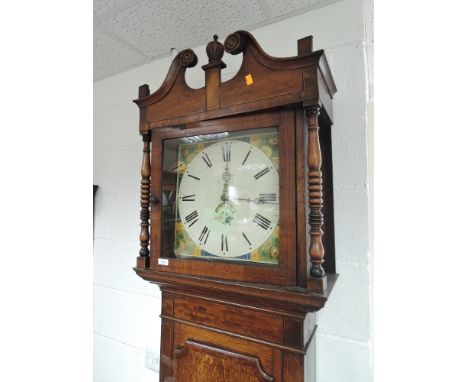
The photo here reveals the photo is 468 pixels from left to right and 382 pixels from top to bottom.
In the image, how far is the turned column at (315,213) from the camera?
1.93 ft

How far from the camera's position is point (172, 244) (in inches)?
32.4

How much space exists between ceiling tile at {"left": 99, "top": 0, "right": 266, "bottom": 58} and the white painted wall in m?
0.08

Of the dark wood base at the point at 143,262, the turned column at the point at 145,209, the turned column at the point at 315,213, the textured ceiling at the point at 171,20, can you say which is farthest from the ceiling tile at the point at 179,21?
the dark wood base at the point at 143,262

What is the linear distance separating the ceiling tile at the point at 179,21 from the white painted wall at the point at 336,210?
80 millimetres

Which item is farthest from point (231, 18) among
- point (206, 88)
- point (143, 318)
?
point (143, 318)

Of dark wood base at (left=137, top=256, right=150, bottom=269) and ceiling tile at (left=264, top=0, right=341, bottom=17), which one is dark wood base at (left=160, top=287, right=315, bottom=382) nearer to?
dark wood base at (left=137, top=256, right=150, bottom=269)

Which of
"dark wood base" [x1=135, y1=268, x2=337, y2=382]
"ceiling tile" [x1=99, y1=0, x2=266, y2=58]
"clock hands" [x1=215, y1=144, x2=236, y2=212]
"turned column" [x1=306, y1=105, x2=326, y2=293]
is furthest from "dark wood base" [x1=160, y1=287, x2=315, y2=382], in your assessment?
"ceiling tile" [x1=99, y1=0, x2=266, y2=58]

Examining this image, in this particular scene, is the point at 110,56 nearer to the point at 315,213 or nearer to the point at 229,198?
the point at 229,198

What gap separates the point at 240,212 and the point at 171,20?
80cm

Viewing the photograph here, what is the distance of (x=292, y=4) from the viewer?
92cm
